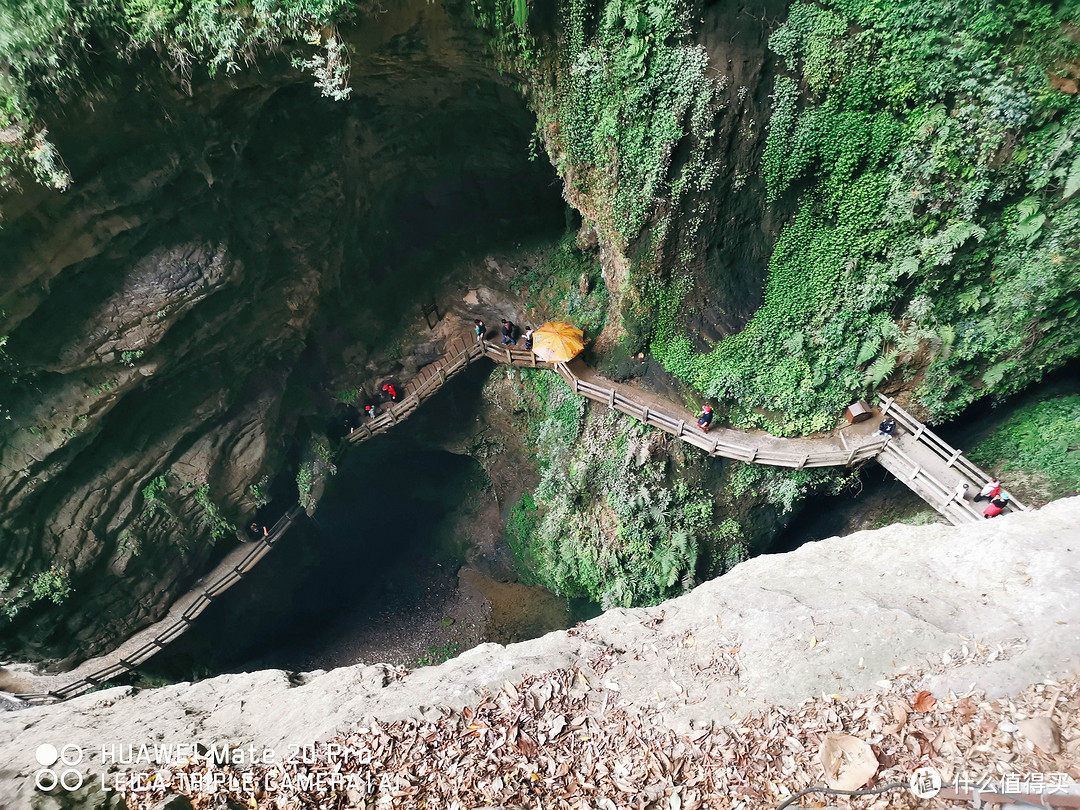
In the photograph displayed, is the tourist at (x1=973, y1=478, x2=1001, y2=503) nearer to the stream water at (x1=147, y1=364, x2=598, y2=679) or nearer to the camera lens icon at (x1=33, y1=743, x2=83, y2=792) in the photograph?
the stream water at (x1=147, y1=364, x2=598, y2=679)

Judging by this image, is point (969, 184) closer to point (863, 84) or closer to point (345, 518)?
point (863, 84)

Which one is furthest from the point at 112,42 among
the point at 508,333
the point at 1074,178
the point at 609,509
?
the point at 1074,178

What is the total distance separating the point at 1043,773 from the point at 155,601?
17.7 meters

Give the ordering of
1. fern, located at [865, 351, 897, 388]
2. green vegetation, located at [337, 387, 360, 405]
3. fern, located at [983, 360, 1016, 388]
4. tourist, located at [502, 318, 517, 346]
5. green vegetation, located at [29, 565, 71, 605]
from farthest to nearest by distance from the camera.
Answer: green vegetation, located at [337, 387, 360, 405] → tourist, located at [502, 318, 517, 346] → green vegetation, located at [29, 565, 71, 605] → fern, located at [865, 351, 897, 388] → fern, located at [983, 360, 1016, 388]

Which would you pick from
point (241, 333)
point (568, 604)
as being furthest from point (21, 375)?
point (568, 604)

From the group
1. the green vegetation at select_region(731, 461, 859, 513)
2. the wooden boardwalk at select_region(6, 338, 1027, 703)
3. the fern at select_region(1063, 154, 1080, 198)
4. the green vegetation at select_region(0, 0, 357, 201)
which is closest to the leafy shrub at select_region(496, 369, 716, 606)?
the wooden boardwalk at select_region(6, 338, 1027, 703)

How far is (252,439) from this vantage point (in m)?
14.8

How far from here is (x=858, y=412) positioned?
38.4 feet

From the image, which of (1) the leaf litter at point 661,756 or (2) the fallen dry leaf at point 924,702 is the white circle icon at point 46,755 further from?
(2) the fallen dry leaf at point 924,702

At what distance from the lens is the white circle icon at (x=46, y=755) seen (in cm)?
538

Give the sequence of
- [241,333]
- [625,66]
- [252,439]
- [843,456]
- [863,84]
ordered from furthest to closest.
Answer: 1. [252,439]
2. [241,333]
3. [843,456]
4. [625,66]
5. [863,84]

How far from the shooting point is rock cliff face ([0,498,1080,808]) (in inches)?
220

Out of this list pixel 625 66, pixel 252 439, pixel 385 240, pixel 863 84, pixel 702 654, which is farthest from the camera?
pixel 385 240

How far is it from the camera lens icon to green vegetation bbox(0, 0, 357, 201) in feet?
28.6
